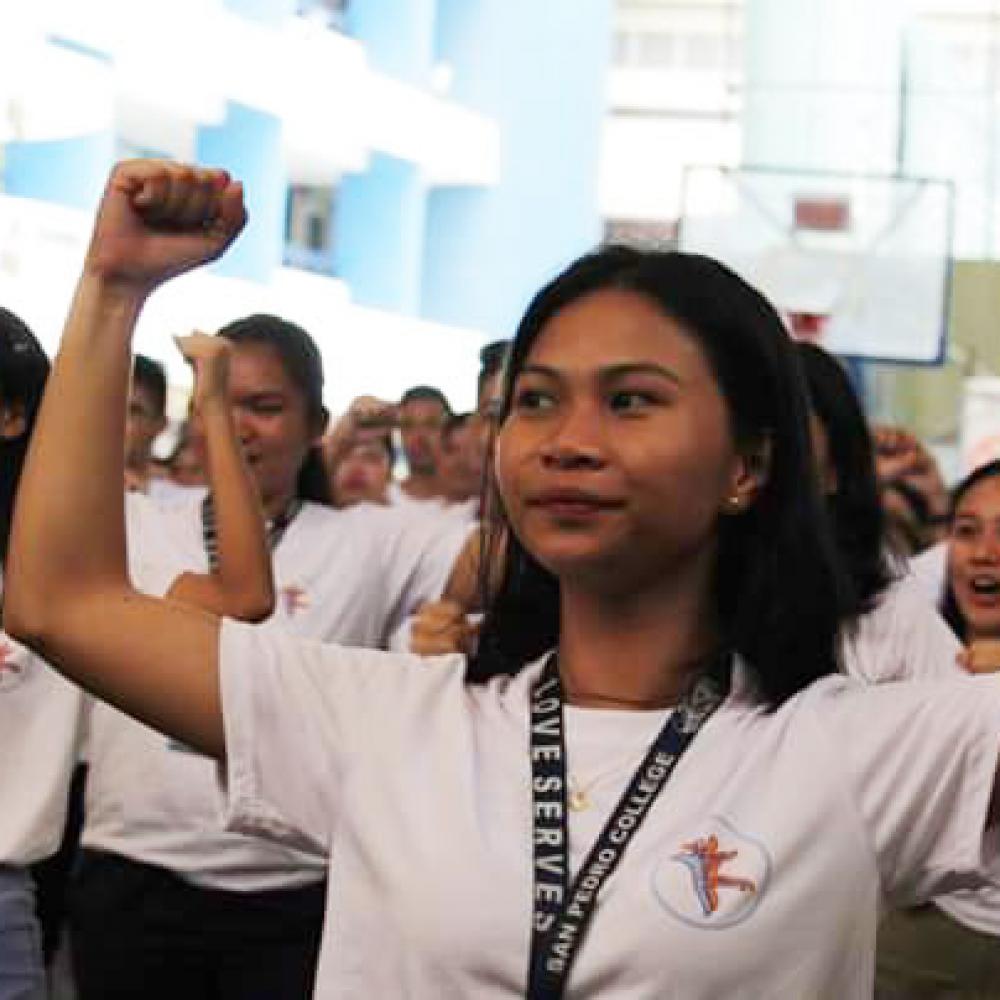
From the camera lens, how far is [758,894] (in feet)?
7.92

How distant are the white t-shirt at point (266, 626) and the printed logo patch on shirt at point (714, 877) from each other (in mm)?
1963

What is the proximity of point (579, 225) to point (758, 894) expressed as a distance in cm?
2812

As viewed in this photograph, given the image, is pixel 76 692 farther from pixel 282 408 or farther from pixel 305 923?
pixel 282 408

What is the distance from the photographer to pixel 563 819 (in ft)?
8.05

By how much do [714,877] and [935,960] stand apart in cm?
199

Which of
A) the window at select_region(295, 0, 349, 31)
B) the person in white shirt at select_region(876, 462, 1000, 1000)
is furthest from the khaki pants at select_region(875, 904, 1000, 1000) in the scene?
the window at select_region(295, 0, 349, 31)

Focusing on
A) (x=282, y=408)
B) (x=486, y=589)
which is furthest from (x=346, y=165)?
(x=486, y=589)

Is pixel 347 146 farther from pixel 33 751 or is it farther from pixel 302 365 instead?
pixel 33 751

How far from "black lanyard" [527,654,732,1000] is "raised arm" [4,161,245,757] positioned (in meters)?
0.33

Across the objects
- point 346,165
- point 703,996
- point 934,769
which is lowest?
point 703,996

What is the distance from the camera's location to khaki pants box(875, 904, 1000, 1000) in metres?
4.28

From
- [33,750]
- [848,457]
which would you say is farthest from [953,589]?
[33,750]

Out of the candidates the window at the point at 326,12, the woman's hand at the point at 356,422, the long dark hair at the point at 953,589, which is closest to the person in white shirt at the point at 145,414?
the woman's hand at the point at 356,422

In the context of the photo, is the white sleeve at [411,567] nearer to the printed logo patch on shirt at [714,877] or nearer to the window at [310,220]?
the printed logo patch on shirt at [714,877]
